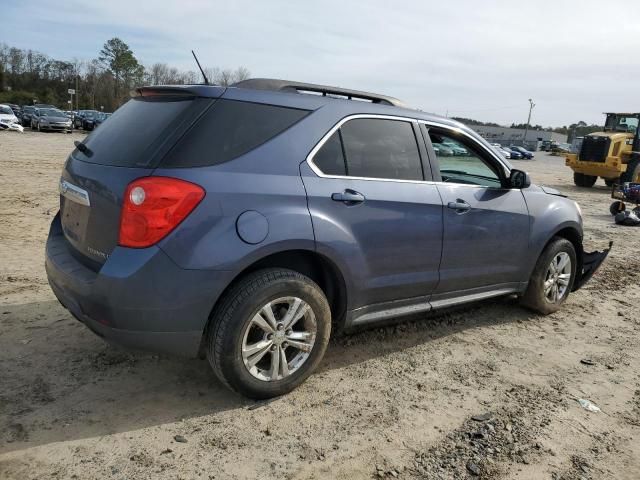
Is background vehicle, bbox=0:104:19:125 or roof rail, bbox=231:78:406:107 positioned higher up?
roof rail, bbox=231:78:406:107

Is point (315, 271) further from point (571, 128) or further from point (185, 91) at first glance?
point (571, 128)

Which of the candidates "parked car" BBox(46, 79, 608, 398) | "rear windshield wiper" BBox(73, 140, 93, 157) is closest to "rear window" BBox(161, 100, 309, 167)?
"parked car" BBox(46, 79, 608, 398)

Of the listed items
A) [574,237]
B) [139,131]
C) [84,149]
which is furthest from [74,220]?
[574,237]

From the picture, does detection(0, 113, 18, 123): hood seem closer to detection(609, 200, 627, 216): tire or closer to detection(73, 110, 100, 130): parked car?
detection(73, 110, 100, 130): parked car

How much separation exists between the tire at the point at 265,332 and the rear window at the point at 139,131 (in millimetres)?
862

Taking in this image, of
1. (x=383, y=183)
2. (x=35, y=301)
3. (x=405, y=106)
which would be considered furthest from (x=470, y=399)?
(x=35, y=301)

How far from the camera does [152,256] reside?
2635 millimetres

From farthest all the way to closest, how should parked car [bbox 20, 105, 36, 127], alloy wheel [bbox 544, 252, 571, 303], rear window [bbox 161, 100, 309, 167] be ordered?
1. parked car [bbox 20, 105, 36, 127]
2. alloy wheel [bbox 544, 252, 571, 303]
3. rear window [bbox 161, 100, 309, 167]

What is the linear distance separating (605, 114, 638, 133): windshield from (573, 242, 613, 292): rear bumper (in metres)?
17.0

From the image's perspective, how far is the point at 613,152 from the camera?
62.7 feet

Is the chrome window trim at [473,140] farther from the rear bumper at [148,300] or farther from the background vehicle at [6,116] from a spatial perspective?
the background vehicle at [6,116]

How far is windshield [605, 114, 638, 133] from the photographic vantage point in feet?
64.2

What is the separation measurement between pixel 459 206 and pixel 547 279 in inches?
63.1

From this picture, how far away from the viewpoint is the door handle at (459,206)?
3830 millimetres
